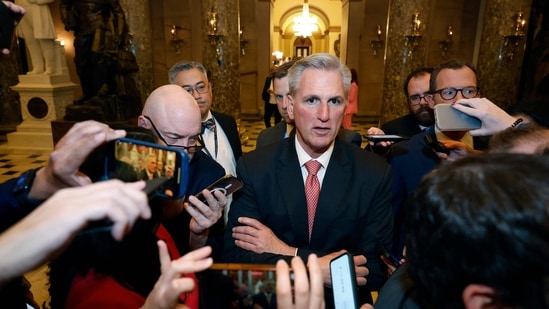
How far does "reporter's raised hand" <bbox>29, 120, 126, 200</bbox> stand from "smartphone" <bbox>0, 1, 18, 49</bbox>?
0.27 metres

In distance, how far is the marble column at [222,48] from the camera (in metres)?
7.39

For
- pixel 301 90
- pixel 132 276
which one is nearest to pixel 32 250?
pixel 132 276

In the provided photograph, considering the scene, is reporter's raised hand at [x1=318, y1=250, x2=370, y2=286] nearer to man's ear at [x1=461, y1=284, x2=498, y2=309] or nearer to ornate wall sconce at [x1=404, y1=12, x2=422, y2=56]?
man's ear at [x1=461, y1=284, x2=498, y2=309]

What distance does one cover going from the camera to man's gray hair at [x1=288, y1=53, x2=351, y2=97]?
5.63 ft

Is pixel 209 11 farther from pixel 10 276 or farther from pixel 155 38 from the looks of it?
pixel 10 276

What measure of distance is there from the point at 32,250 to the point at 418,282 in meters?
0.77

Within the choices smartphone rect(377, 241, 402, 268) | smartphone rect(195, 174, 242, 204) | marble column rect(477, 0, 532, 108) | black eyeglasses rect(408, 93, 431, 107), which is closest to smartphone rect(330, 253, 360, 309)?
smartphone rect(377, 241, 402, 268)

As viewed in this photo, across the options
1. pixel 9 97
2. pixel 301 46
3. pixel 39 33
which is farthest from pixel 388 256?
pixel 301 46

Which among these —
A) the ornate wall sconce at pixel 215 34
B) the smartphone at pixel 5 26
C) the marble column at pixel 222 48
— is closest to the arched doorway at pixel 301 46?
the marble column at pixel 222 48

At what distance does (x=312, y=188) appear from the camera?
170 cm

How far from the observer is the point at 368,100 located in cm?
1257

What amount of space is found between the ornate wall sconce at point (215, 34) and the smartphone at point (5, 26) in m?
6.85

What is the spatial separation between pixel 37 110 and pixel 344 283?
940cm

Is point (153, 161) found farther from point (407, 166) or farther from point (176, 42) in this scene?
point (176, 42)
